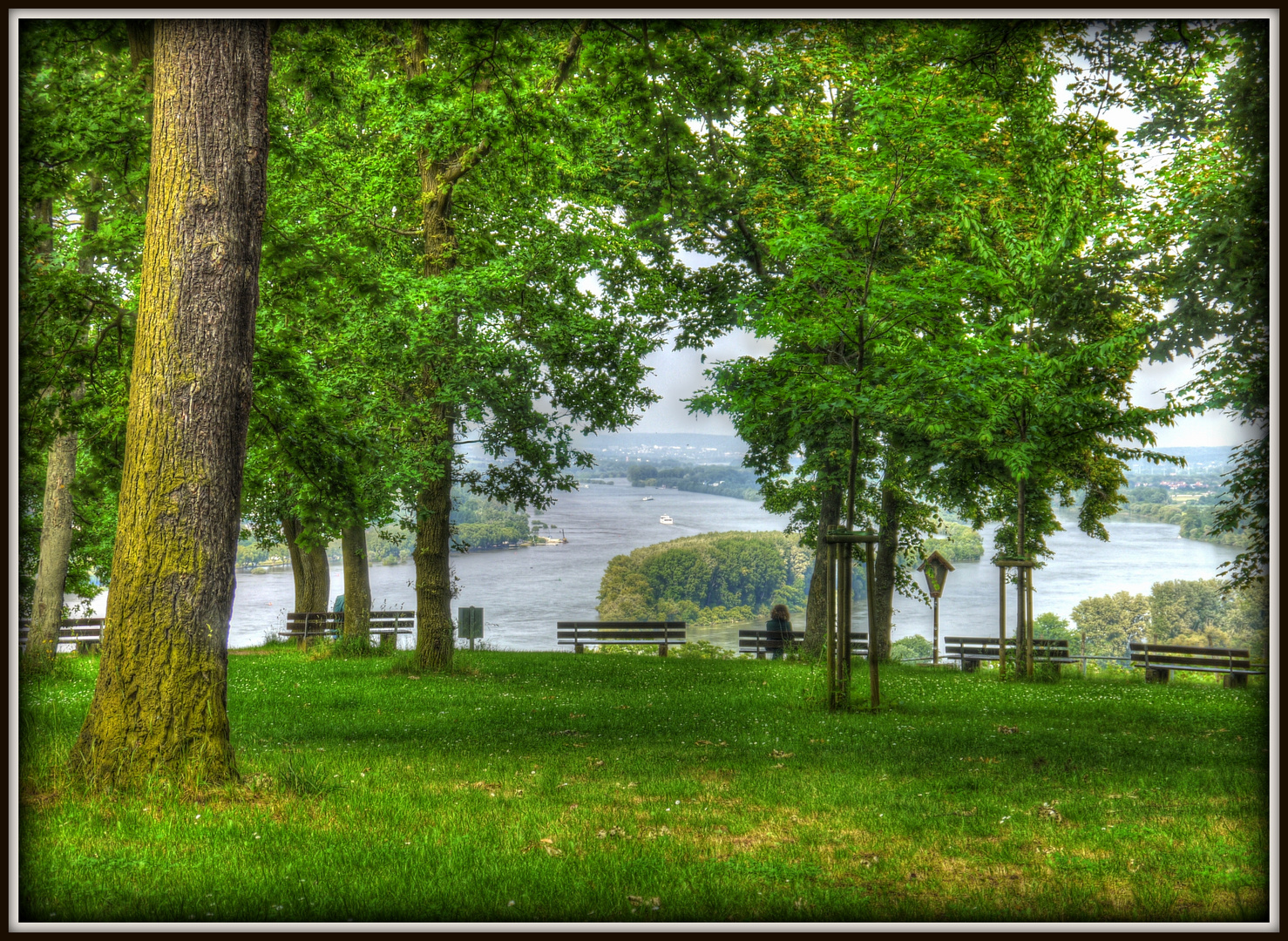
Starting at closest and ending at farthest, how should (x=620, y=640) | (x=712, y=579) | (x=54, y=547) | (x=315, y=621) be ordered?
(x=54, y=547) < (x=315, y=621) < (x=620, y=640) < (x=712, y=579)

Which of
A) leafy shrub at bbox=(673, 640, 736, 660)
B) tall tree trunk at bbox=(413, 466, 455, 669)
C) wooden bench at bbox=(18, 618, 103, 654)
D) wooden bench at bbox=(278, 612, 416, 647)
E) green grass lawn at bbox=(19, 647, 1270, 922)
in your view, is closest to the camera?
green grass lawn at bbox=(19, 647, 1270, 922)

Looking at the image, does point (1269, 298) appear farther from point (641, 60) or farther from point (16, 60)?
point (16, 60)

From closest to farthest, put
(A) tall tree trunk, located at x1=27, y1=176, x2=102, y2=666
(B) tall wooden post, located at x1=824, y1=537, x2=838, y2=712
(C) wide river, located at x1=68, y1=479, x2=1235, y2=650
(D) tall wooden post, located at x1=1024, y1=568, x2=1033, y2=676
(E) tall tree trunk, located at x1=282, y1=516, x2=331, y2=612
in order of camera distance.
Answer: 1. (B) tall wooden post, located at x1=824, y1=537, x2=838, y2=712
2. (A) tall tree trunk, located at x1=27, y1=176, x2=102, y2=666
3. (D) tall wooden post, located at x1=1024, y1=568, x2=1033, y2=676
4. (E) tall tree trunk, located at x1=282, y1=516, x2=331, y2=612
5. (C) wide river, located at x1=68, y1=479, x2=1235, y2=650

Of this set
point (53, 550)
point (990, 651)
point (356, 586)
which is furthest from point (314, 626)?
point (990, 651)

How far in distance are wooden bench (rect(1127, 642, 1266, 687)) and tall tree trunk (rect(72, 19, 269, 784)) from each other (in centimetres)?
1944

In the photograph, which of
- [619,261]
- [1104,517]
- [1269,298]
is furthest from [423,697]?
[1104,517]

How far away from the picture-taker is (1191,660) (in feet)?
60.2

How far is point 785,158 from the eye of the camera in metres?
16.7

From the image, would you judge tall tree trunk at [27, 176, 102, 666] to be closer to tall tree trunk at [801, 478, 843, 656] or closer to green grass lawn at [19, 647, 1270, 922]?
green grass lawn at [19, 647, 1270, 922]

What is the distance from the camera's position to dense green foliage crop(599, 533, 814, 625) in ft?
150

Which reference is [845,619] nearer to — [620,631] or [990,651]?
[620,631]

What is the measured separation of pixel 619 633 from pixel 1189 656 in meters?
13.8

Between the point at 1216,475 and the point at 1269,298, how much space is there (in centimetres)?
148

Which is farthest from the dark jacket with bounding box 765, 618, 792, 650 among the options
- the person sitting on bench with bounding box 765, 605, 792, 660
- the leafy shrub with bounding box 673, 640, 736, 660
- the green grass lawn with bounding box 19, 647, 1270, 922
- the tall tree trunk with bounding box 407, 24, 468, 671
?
the green grass lawn with bounding box 19, 647, 1270, 922
